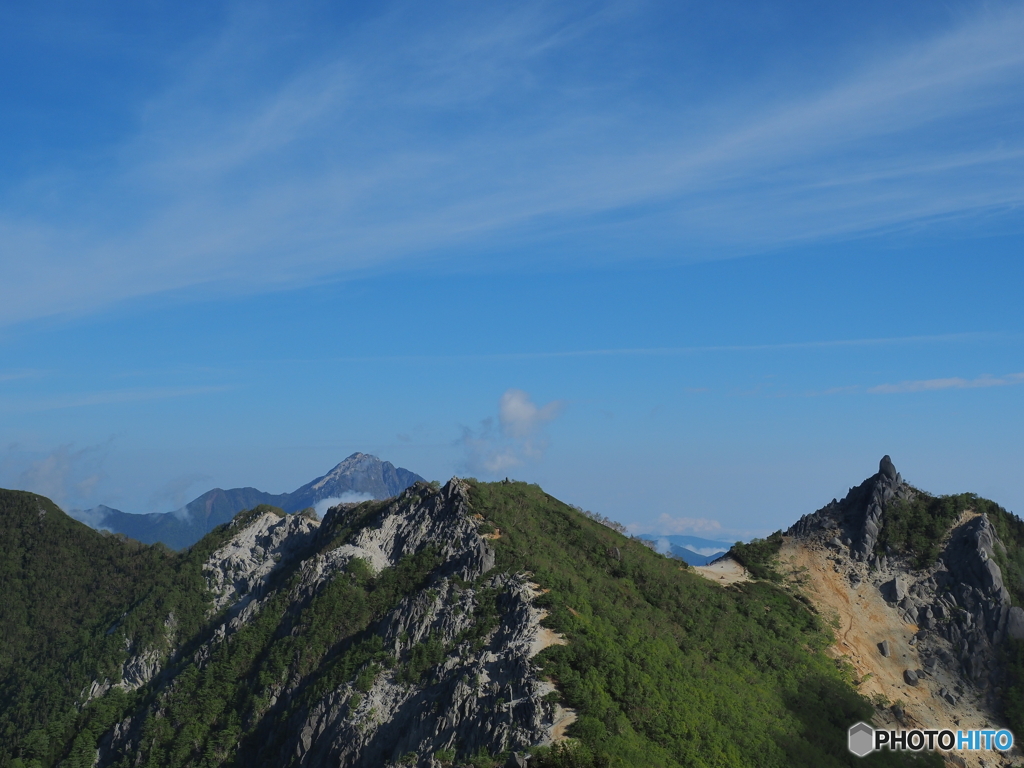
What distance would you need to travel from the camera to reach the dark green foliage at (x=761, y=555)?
11325cm

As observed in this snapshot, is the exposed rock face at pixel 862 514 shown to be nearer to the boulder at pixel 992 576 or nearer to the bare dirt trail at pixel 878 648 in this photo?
the bare dirt trail at pixel 878 648

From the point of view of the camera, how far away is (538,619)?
250 feet

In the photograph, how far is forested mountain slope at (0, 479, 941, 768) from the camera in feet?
218

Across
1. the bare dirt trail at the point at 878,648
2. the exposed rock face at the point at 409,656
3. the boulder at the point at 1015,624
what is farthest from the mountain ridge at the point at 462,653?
the boulder at the point at 1015,624

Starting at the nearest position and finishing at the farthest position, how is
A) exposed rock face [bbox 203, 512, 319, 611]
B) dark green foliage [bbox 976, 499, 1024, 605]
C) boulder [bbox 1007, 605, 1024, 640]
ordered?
boulder [bbox 1007, 605, 1024, 640]
dark green foliage [bbox 976, 499, 1024, 605]
exposed rock face [bbox 203, 512, 319, 611]

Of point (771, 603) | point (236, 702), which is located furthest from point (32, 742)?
point (771, 603)

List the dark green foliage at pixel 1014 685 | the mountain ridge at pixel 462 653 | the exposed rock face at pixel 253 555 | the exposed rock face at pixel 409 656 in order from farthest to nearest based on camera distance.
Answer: the exposed rock face at pixel 253 555, the dark green foliage at pixel 1014 685, the mountain ridge at pixel 462 653, the exposed rock face at pixel 409 656

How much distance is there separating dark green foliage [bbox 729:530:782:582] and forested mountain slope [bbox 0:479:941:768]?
167 inches

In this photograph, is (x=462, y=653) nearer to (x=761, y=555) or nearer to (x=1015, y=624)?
(x=761, y=555)

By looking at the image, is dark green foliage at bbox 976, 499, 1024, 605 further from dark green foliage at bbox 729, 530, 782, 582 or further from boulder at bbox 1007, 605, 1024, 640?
dark green foliage at bbox 729, 530, 782, 582

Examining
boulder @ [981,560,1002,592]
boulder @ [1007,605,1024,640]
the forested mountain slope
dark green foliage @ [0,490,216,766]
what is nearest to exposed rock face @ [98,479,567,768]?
the forested mountain slope

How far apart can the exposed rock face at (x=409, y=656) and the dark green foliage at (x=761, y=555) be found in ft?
153

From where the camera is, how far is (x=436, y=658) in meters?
76.6

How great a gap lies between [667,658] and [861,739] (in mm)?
22364
